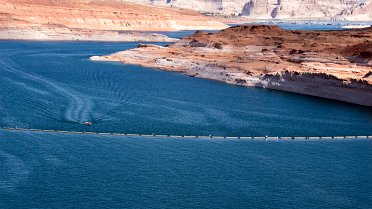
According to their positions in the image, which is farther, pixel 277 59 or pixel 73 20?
pixel 73 20

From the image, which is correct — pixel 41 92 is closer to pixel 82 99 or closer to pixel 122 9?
pixel 82 99

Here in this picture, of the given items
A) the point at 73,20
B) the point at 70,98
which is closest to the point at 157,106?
the point at 70,98

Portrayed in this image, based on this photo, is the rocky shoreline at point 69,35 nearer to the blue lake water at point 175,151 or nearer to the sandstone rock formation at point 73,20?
the sandstone rock formation at point 73,20

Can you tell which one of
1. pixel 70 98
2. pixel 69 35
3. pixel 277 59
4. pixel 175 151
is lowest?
pixel 175 151

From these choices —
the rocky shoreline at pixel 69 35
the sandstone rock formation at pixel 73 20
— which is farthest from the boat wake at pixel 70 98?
the sandstone rock formation at pixel 73 20

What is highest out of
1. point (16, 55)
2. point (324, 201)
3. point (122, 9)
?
point (122, 9)

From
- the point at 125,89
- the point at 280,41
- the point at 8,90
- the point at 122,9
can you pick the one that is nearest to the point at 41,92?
the point at 8,90

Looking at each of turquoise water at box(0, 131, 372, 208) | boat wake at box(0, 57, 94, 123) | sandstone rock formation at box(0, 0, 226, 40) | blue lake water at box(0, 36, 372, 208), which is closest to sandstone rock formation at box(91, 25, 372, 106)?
blue lake water at box(0, 36, 372, 208)

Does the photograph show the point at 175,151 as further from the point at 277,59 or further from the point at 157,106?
the point at 277,59
